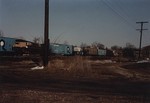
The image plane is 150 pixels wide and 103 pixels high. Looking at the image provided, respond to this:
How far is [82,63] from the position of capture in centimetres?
2770

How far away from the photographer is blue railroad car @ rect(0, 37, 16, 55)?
50.8m

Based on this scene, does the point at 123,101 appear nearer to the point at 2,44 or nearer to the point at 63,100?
the point at 63,100

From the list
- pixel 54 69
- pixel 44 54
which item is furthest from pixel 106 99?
pixel 44 54

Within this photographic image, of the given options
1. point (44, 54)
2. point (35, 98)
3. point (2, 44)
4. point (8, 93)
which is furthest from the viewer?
point (2, 44)

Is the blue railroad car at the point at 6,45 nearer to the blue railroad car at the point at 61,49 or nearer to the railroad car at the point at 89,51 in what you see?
the blue railroad car at the point at 61,49

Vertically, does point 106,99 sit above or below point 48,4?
below

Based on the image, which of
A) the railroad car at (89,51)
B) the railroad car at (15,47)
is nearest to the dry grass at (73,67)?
the railroad car at (15,47)

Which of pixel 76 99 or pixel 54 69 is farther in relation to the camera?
pixel 54 69

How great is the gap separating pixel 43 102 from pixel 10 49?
4498cm

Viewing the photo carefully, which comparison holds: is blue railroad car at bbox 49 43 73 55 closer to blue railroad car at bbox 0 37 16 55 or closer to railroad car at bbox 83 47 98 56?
railroad car at bbox 83 47 98 56

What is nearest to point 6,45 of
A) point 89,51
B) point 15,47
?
point 15,47

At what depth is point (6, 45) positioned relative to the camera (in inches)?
2068

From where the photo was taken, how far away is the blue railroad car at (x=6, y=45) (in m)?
50.8

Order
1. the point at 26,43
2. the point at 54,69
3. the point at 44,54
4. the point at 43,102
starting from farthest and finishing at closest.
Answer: the point at 26,43
the point at 44,54
the point at 54,69
the point at 43,102
